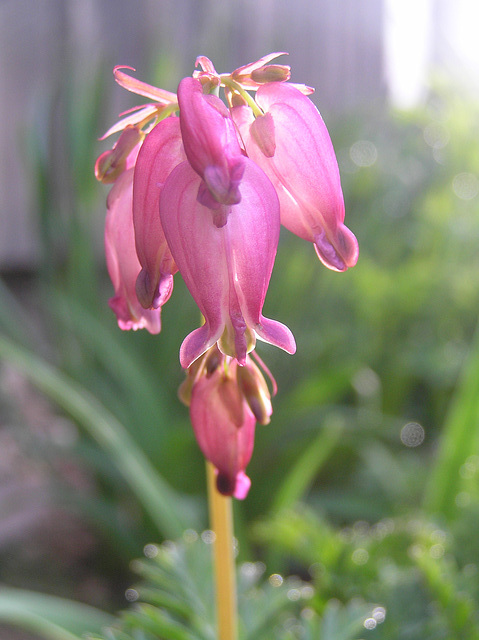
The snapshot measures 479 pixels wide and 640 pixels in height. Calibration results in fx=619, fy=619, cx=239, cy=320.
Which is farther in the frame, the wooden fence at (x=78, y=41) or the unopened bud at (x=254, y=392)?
the wooden fence at (x=78, y=41)

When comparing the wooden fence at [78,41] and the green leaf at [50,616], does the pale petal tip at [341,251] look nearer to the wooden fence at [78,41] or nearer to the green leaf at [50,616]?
the green leaf at [50,616]

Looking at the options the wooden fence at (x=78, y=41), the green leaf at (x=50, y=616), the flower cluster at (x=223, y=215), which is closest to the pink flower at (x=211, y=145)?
the flower cluster at (x=223, y=215)

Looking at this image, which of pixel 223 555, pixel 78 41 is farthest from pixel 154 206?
pixel 78 41

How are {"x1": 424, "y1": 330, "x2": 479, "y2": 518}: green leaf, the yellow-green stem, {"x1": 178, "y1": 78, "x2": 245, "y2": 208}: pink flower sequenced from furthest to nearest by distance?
{"x1": 424, "y1": 330, "x2": 479, "y2": 518}: green leaf → the yellow-green stem → {"x1": 178, "y1": 78, "x2": 245, "y2": 208}: pink flower

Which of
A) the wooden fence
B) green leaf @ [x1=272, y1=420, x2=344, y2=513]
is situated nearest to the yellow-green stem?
green leaf @ [x1=272, y1=420, x2=344, y2=513]

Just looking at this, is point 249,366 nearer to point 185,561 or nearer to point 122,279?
point 122,279

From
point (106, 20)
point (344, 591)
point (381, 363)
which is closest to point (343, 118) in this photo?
point (381, 363)

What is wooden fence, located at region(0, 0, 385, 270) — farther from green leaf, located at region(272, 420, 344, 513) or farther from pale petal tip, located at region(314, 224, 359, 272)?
pale petal tip, located at region(314, 224, 359, 272)
